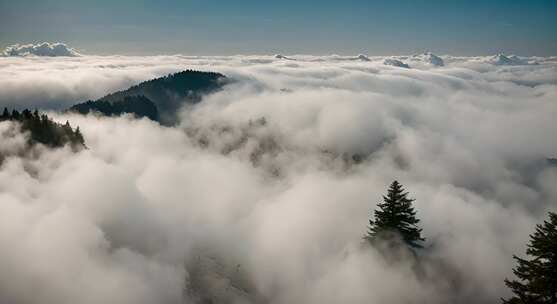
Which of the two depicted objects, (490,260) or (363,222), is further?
(363,222)

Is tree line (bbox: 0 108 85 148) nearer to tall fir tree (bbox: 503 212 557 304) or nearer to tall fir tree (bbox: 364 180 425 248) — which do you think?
tall fir tree (bbox: 364 180 425 248)

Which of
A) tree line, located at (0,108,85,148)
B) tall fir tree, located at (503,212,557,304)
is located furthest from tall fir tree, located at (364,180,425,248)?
tree line, located at (0,108,85,148)

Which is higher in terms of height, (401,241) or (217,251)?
(401,241)

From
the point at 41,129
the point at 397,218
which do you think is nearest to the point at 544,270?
the point at 397,218

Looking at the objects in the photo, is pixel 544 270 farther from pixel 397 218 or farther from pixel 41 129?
pixel 41 129

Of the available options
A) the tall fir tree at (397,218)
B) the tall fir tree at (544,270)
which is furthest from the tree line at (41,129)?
the tall fir tree at (544,270)

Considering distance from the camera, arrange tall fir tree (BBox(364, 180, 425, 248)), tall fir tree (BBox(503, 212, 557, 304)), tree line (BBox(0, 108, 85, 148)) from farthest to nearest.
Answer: tree line (BBox(0, 108, 85, 148)) → tall fir tree (BBox(364, 180, 425, 248)) → tall fir tree (BBox(503, 212, 557, 304))

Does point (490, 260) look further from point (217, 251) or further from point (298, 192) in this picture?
point (298, 192)

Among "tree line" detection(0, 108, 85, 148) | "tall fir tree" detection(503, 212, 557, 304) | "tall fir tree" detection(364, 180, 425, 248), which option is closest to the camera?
"tall fir tree" detection(503, 212, 557, 304)

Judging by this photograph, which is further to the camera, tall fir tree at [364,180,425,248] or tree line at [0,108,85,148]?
tree line at [0,108,85,148]

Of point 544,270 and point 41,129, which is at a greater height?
point 544,270

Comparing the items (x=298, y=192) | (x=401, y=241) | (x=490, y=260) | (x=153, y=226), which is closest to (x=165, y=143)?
(x=298, y=192)
